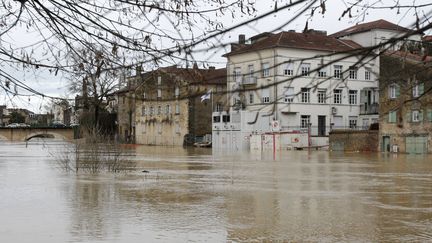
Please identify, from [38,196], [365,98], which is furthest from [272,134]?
[38,196]

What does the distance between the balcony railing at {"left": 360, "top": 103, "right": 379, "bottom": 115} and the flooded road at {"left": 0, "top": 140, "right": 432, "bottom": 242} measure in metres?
41.7

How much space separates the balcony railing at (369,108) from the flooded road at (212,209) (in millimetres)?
41699

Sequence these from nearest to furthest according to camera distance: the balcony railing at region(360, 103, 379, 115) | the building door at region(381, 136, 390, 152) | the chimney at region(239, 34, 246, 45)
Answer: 1. the chimney at region(239, 34, 246, 45)
2. the building door at region(381, 136, 390, 152)
3. the balcony railing at region(360, 103, 379, 115)

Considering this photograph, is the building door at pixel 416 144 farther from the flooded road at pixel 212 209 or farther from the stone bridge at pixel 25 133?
the stone bridge at pixel 25 133

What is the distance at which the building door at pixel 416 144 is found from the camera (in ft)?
176

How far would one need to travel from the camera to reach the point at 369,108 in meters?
66.9

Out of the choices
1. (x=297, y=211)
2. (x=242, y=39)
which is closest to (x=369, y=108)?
(x=297, y=211)

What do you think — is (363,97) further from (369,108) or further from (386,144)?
(386,144)

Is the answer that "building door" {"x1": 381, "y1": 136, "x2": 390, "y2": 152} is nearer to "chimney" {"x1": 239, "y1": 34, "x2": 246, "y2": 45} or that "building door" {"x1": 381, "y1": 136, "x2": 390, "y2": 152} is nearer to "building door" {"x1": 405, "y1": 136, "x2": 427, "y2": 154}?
"building door" {"x1": 405, "y1": 136, "x2": 427, "y2": 154}

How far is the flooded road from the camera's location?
12016 mm

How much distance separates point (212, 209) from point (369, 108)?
2119 inches

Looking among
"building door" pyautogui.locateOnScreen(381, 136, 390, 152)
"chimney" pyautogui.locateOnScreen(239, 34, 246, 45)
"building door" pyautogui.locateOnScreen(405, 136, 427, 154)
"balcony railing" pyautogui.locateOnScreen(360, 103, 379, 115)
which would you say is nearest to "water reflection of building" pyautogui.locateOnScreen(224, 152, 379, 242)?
"chimney" pyautogui.locateOnScreen(239, 34, 246, 45)

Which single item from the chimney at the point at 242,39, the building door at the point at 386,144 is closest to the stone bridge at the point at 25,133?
the building door at the point at 386,144

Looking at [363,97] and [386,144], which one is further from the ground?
[363,97]
